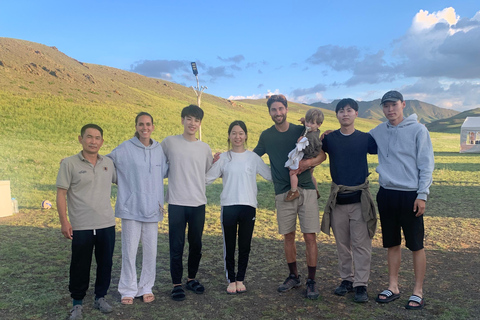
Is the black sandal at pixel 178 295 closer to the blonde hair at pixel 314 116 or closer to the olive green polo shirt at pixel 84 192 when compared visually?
the olive green polo shirt at pixel 84 192

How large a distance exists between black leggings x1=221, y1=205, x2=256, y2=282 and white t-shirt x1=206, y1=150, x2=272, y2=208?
83 mm

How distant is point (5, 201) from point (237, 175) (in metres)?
6.69

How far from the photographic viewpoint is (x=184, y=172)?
4.04 metres

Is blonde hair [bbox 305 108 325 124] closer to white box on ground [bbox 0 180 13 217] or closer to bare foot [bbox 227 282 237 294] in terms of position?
bare foot [bbox 227 282 237 294]

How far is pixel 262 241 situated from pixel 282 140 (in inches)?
110

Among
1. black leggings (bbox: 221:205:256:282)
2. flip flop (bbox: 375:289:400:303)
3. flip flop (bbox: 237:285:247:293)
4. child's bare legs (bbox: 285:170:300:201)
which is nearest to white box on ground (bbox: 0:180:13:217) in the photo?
black leggings (bbox: 221:205:256:282)

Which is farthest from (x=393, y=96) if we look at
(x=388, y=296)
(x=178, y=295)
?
(x=178, y=295)

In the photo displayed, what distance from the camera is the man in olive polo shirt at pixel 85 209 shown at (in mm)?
3453

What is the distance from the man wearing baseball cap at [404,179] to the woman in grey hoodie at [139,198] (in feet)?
7.73

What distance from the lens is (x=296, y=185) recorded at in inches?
159

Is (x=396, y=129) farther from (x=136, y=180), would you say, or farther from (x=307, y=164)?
(x=136, y=180)

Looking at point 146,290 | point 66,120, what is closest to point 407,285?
point 146,290

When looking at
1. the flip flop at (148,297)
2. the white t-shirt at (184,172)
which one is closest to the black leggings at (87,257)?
the flip flop at (148,297)

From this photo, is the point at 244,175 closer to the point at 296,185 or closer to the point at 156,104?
the point at 296,185
